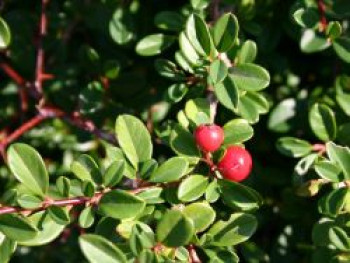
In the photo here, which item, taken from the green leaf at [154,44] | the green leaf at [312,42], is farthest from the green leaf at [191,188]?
the green leaf at [312,42]

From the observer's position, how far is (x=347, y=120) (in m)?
1.66

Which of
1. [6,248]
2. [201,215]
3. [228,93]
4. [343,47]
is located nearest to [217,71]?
[228,93]

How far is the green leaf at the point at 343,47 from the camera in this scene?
61.2 inches

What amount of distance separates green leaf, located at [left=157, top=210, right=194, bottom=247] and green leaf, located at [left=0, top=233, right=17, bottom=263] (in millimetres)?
297

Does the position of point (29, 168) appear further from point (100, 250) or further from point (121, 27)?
point (121, 27)

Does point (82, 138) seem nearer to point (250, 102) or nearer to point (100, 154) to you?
point (100, 154)

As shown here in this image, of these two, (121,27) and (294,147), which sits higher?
(121,27)

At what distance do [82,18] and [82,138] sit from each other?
1.22ft

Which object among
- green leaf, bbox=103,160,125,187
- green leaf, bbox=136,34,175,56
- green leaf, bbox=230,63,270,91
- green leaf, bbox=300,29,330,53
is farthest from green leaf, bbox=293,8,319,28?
green leaf, bbox=103,160,125,187

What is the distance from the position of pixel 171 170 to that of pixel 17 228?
297 mm

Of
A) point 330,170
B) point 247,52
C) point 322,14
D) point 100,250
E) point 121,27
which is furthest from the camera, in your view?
point 121,27

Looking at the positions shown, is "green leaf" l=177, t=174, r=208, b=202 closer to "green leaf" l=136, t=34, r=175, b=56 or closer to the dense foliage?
the dense foliage

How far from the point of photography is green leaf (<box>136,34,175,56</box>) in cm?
166

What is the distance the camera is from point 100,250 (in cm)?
111
